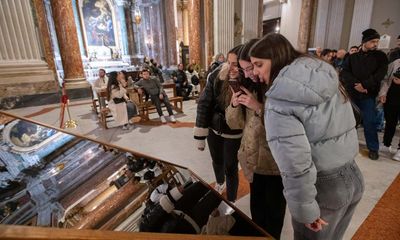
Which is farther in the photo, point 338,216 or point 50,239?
point 338,216

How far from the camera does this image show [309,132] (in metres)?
0.92

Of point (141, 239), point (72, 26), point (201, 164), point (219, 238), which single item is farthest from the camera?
point (72, 26)

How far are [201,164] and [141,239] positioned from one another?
8.97 ft

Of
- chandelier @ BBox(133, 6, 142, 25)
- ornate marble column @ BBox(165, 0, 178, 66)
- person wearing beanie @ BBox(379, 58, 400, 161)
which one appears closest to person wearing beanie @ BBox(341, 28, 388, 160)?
person wearing beanie @ BBox(379, 58, 400, 161)

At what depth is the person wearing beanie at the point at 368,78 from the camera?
3.02 metres

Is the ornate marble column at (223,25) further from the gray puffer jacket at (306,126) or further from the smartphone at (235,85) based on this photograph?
the gray puffer jacket at (306,126)

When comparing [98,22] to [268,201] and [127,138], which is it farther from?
[268,201]

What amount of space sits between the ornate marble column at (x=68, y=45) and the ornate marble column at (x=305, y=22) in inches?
367

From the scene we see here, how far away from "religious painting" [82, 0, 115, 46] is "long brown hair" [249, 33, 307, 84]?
59.0 feet

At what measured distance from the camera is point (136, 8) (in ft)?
53.9

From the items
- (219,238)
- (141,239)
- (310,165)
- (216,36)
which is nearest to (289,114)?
(310,165)

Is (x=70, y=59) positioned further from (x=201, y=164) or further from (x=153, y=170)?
(x=153, y=170)

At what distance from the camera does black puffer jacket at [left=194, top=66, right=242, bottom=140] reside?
1940 millimetres

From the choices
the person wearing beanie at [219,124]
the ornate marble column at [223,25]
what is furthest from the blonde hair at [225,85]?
the ornate marble column at [223,25]
